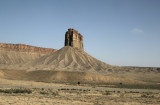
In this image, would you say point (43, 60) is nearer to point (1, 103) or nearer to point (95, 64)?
→ point (95, 64)

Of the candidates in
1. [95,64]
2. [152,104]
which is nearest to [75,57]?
[95,64]

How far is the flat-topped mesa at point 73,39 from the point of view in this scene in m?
119

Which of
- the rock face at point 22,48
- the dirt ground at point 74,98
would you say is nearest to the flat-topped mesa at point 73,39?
the rock face at point 22,48

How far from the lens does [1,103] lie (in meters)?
19.2

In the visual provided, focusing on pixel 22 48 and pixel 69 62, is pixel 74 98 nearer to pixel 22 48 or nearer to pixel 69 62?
pixel 69 62

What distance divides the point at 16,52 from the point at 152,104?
491 ft

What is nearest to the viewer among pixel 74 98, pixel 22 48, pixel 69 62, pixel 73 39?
pixel 74 98

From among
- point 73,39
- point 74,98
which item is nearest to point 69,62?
point 73,39

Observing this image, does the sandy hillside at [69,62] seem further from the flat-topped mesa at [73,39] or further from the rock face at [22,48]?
the rock face at [22,48]

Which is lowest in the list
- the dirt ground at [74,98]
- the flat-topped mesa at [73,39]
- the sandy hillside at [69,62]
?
the dirt ground at [74,98]

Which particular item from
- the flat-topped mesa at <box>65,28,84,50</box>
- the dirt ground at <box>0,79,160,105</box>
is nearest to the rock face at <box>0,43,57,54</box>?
the flat-topped mesa at <box>65,28,84,50</box>

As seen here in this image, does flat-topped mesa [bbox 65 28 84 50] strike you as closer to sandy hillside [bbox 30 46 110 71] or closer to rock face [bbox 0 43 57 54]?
sandy hillside [bbox 30 46 110 71]

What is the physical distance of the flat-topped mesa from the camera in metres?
119

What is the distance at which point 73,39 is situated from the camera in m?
118
